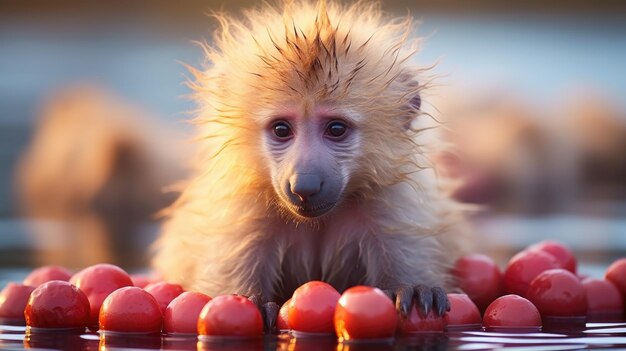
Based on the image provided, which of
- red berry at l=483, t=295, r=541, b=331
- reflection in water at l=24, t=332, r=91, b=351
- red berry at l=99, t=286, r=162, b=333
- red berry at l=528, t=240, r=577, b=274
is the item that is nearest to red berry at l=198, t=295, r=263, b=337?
red berry at l=99, t=286, r=162, b=333

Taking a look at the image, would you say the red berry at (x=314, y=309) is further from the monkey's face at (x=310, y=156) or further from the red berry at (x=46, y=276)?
the red berry at (x=46, y=276)

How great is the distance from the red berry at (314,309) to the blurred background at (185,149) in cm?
141

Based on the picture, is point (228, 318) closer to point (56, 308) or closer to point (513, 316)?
point (56, 308)

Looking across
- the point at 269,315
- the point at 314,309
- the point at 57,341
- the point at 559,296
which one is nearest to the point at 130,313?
the point at 57,341

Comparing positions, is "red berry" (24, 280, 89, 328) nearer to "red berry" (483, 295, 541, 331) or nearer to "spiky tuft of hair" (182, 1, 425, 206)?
"spiky tuft of hair" (182, 1, 425, 206)

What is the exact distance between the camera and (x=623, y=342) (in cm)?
445

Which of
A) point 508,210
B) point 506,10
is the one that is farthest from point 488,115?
point 506,10

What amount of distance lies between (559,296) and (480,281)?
0.49 m

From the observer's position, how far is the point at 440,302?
4715 mm

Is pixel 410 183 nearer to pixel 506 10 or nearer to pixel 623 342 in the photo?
pixel 623 342

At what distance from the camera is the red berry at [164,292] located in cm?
512

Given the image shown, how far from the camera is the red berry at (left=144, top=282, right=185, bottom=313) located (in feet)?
16.8

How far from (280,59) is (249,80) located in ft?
0.71

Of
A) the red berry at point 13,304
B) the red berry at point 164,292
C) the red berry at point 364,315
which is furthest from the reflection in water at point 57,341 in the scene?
the red berry at point 364,315
